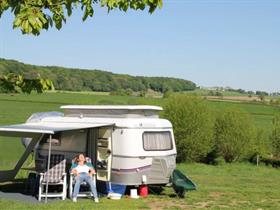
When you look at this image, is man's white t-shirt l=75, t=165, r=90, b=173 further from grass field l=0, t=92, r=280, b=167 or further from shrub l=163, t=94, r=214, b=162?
grass field l=0, t=92, r=280, b=167

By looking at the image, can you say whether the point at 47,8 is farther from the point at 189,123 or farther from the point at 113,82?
the point at 113,82

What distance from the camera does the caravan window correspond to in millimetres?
13375

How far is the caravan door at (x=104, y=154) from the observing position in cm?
1338

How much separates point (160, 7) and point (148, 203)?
9154 mm

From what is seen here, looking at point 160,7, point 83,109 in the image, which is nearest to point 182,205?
point 83,109

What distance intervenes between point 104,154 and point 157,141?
1521 mm

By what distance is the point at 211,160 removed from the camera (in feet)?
93.7

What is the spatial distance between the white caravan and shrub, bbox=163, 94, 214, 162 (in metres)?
12.7

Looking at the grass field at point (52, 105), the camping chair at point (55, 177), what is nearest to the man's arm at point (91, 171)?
the camping chair at point (55, 177)

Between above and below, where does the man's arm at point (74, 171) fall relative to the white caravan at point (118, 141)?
below

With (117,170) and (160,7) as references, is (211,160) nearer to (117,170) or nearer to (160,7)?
(117,170)

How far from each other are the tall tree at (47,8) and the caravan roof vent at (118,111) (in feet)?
32.0

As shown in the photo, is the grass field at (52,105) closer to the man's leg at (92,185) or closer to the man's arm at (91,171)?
the man's arm at (91,171)

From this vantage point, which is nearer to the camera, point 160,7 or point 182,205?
point 160,7
